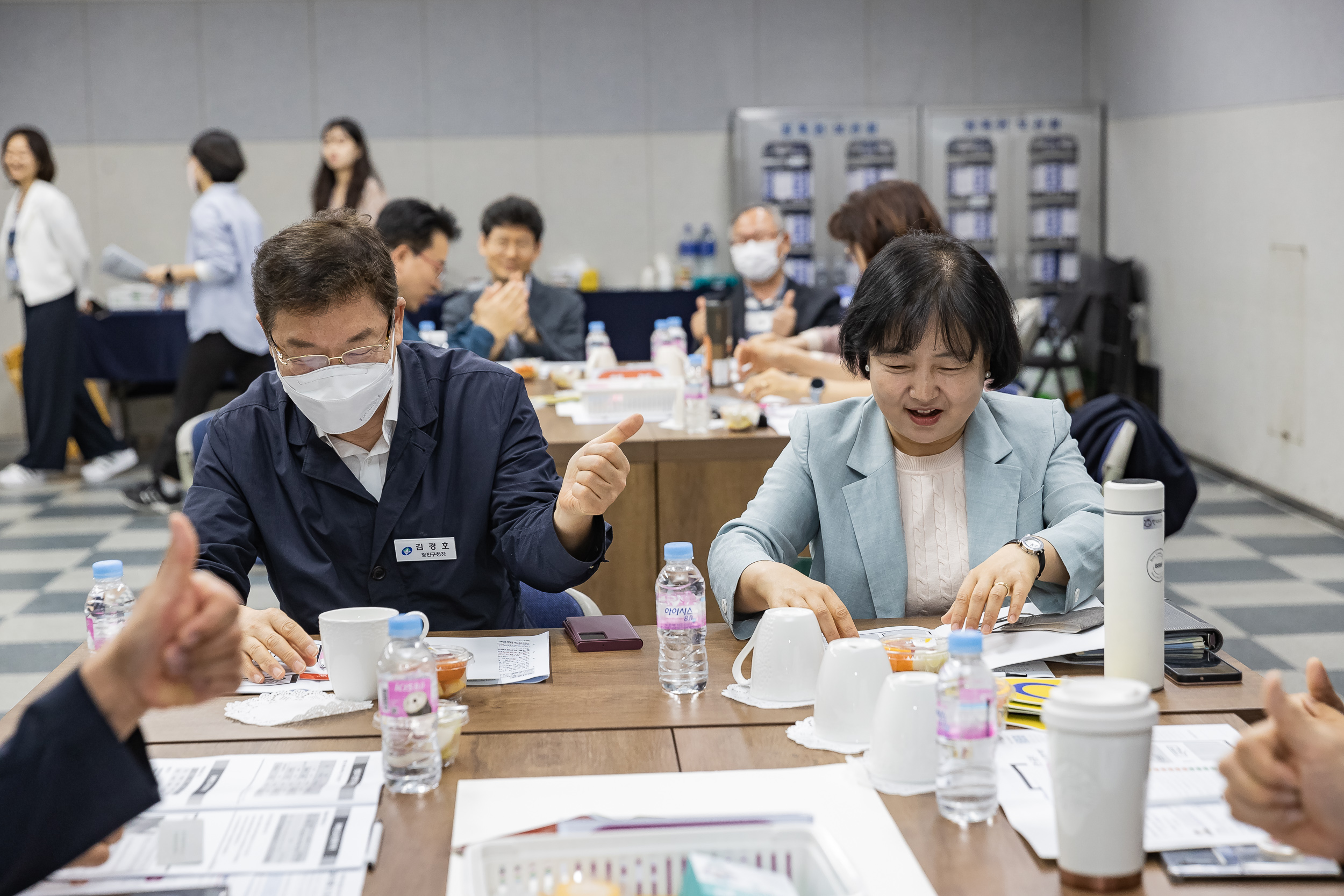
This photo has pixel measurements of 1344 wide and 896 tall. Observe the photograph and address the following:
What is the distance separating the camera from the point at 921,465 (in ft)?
6.62

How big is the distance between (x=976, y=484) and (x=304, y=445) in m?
1.08

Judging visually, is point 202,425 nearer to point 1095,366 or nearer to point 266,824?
point 266,824

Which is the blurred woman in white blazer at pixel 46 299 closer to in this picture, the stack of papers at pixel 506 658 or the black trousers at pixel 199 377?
the black trousers at pixel 199 377

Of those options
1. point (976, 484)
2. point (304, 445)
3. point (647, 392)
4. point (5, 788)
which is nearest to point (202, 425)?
point (647, 392)

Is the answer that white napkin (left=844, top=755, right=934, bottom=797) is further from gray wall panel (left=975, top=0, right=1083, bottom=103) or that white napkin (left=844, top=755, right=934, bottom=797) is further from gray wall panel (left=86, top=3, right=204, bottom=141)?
gray wall panel (left=86, top=3, right=204, bottom=141)

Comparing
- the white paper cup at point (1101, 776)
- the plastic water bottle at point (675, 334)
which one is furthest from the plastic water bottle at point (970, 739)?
the plastic water bottle at point (675, 334)

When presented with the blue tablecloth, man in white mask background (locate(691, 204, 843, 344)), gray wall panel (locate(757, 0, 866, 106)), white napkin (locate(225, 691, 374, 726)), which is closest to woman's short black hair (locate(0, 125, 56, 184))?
the blue tablecloth

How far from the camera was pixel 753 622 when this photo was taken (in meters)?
1.74

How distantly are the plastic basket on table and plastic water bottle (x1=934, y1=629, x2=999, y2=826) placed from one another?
19cm

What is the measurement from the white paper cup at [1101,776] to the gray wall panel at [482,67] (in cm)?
758

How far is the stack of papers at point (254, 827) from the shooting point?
110 cm

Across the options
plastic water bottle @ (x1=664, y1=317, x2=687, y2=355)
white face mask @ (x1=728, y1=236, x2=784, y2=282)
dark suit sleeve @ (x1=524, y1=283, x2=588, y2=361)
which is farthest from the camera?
dark suit sleeve @ (x1=524, y1=283, x2=588, y2=361)

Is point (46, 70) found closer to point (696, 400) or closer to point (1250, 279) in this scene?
point (696, 400)

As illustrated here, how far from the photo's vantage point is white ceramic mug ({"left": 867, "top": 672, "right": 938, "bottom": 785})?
4.08ft
